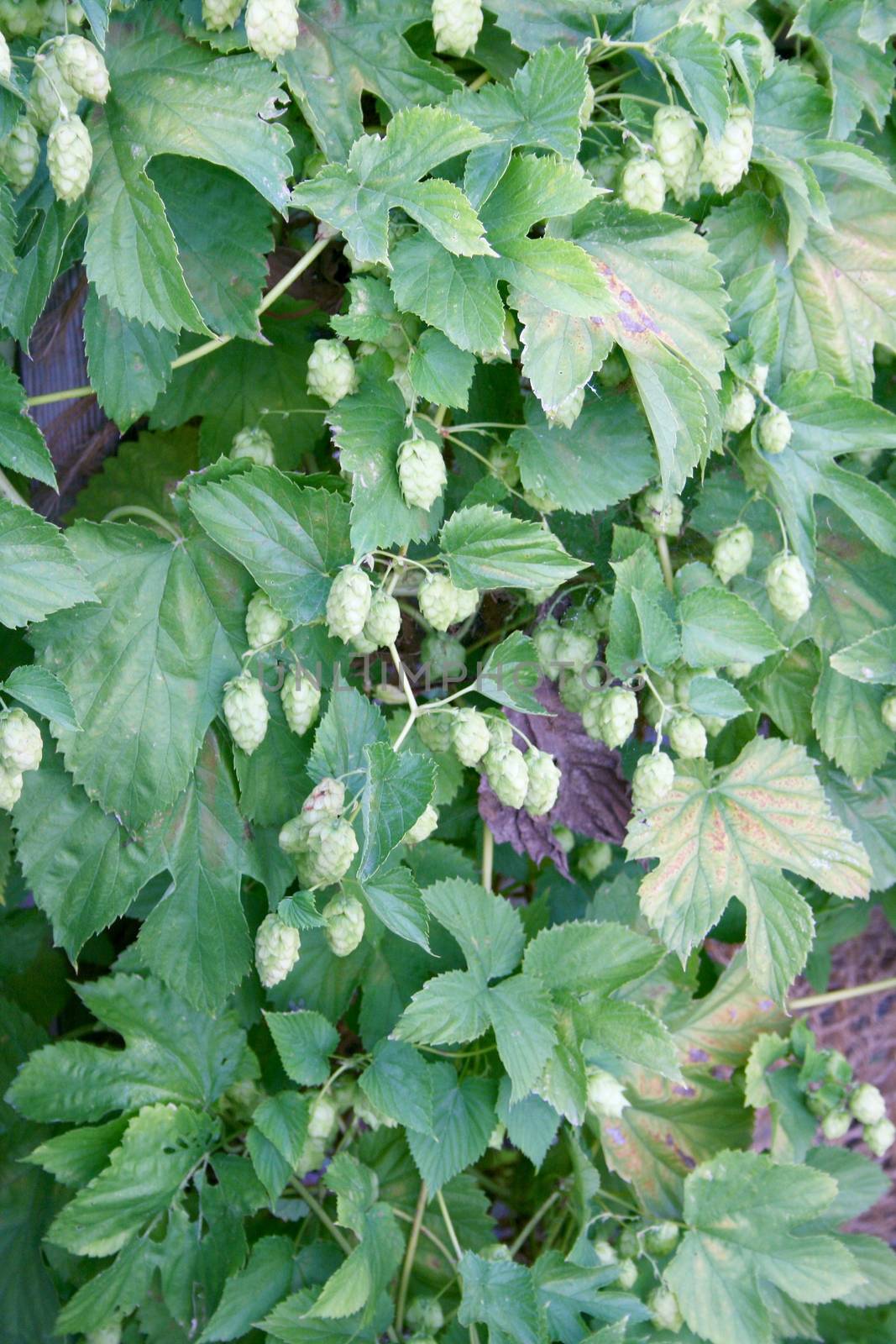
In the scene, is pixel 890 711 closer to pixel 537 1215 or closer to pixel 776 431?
pixel 776 431

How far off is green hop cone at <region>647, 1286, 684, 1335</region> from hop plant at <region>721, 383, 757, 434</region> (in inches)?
44.0

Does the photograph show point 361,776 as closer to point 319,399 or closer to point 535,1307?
point 319,399

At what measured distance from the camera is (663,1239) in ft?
4.89

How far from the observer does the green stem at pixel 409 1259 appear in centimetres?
143

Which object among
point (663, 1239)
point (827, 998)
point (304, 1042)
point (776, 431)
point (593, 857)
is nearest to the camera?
point (776, 431)

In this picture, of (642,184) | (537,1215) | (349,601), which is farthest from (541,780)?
(537,1215)

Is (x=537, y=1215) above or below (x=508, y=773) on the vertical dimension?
below

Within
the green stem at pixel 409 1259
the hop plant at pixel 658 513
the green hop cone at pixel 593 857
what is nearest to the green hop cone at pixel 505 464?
the hop plant at pixel 658 513

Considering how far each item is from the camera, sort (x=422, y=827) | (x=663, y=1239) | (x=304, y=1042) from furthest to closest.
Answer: (x=663, y=1239), (x=304, y=1042), (x=422, y=827)

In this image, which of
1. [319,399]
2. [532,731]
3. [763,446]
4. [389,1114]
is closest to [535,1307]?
[389,1114]

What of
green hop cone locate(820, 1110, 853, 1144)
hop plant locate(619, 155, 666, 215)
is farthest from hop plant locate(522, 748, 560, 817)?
green hop cone locate(820, 1110, 853, 1144)

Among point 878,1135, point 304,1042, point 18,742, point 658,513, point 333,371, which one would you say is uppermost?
point 333,371

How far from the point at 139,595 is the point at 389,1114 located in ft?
2.21

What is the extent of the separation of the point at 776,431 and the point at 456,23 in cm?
55
